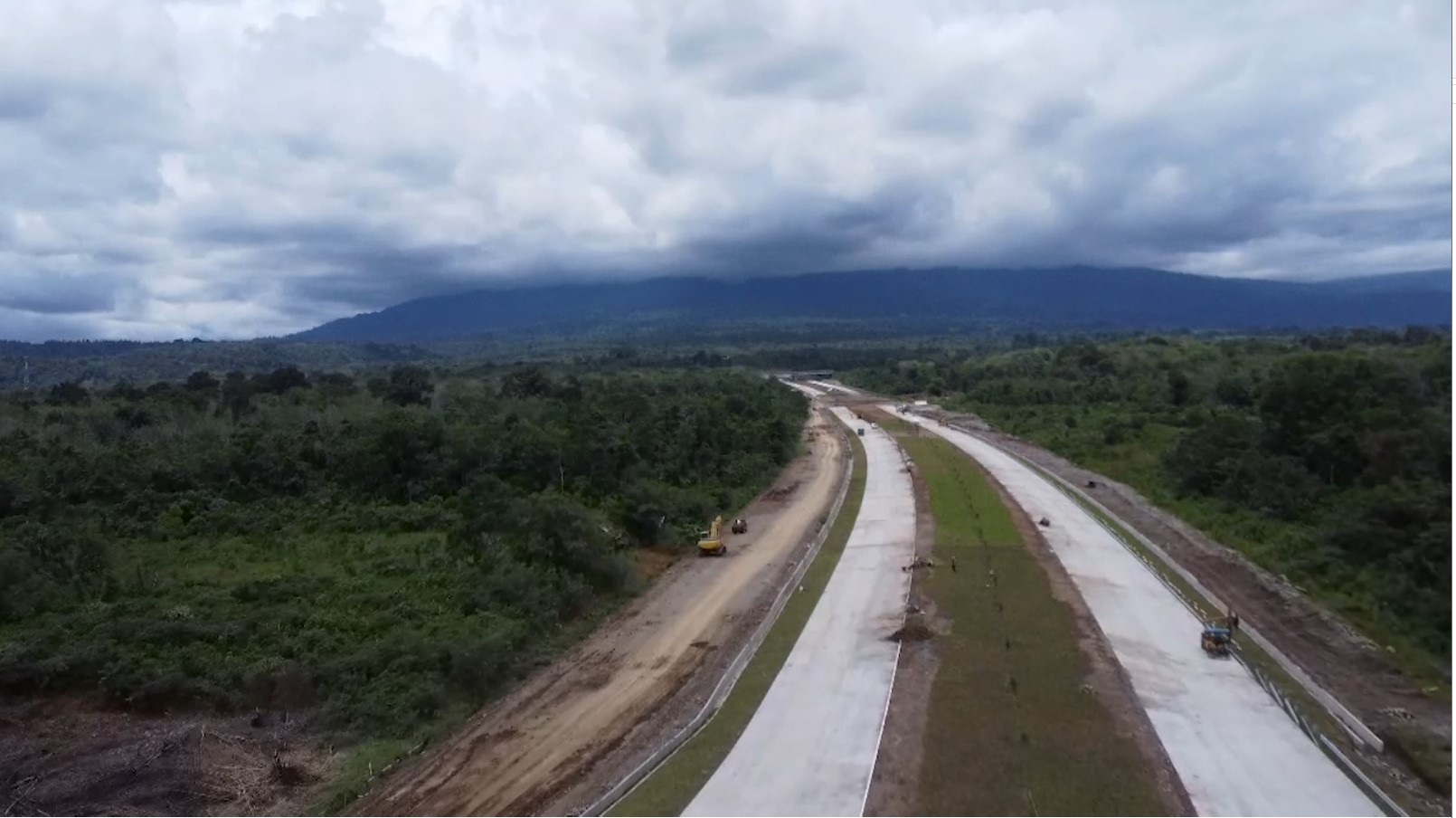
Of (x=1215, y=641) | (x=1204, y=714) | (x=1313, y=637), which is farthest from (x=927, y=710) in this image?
(x=1313, y=637)

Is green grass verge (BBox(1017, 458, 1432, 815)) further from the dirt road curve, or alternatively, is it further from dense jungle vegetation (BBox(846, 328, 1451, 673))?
the dirt road curve

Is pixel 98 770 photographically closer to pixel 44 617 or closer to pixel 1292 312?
pixel 44 617

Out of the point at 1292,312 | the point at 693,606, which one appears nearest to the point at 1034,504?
the point at 693,606

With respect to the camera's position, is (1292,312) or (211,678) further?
(1292,312)

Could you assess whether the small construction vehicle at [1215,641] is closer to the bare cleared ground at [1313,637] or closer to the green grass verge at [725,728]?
the bare cleared ground at [1313,637]

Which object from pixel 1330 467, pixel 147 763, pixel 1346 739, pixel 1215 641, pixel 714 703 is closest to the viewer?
pixel 147 763

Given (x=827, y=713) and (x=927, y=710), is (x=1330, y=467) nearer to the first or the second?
(x=927, y=710)
